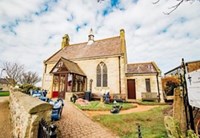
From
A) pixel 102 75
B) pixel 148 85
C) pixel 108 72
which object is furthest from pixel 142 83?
pixel 102 75

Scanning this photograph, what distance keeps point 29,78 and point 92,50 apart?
27.7m

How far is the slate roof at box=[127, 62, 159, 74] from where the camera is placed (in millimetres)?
16361

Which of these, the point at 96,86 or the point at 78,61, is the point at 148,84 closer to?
the point at 96,86

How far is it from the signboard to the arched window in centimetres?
1361

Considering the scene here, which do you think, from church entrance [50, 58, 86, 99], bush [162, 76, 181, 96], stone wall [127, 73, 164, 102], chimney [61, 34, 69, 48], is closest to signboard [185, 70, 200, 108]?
church entrance [50, 58, 86, 99]

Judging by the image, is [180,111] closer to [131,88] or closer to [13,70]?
[131,88]

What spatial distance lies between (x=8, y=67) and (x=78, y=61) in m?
27.0

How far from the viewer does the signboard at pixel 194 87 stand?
126 inches

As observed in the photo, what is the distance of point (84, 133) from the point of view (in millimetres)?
5266

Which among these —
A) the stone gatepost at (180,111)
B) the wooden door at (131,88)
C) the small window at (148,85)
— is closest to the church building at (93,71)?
the wooden door at (131,88)

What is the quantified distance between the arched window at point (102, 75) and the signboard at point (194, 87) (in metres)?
13.6

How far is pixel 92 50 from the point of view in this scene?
20.2 meters

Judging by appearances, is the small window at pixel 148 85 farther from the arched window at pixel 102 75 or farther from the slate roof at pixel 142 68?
the arched window at pixel 102 75

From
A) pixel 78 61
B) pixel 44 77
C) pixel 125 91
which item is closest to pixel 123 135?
pixel 125 91
